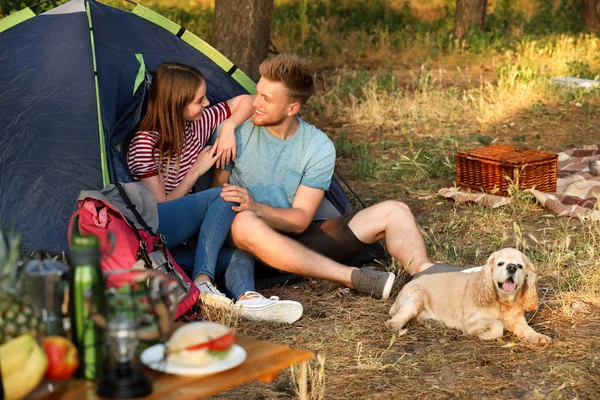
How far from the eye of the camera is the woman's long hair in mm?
4805

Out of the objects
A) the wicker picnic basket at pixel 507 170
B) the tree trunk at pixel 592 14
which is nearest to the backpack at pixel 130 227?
the wicker picnic basket at pixel 507 170

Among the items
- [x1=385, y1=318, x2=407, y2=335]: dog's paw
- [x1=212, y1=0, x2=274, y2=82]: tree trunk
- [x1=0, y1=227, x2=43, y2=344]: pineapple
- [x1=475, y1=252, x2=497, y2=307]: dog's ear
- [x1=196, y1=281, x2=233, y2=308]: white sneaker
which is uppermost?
[x1=212, y1=0, x2=274, y2=82]: tree trunk

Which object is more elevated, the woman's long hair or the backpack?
the woman's long hair

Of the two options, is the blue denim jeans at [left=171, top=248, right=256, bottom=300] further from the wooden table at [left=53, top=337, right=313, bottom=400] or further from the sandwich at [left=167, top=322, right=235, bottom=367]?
the sandwich at [left=167, top=322, right=235, bottom=367]

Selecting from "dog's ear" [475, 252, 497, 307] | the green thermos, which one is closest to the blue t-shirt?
"dog's ear" [475, 252, 497, 307]

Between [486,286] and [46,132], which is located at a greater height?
[46,132]

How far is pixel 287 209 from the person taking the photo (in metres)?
4.81

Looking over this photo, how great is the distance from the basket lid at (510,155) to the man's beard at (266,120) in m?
2.12

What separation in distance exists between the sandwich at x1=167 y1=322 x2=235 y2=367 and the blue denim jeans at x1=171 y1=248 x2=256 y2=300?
1959 mm

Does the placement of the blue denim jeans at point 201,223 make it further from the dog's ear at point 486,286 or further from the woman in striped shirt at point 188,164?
the dog's ear at point 486,286

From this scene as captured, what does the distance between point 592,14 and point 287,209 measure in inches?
432

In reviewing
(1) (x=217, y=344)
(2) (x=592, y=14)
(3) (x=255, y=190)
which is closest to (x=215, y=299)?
(3) (x=255, y=190)

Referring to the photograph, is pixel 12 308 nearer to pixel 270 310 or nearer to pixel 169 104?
pixel 270 310

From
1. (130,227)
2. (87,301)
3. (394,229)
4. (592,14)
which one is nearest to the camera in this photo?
(87,301)
